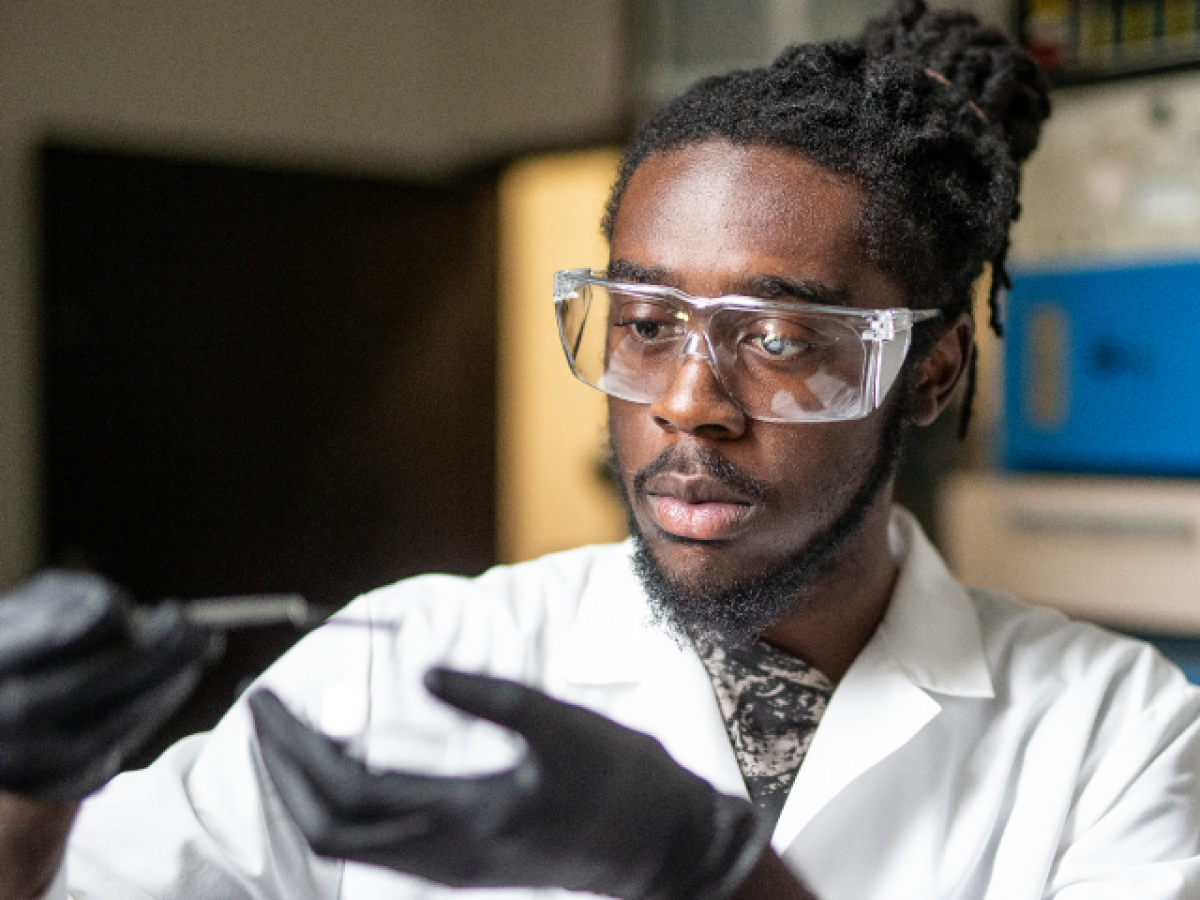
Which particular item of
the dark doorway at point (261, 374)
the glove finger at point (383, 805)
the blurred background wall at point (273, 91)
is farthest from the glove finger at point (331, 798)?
the blurred background wall at point (273, 91)

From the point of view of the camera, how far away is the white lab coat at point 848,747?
917 mm

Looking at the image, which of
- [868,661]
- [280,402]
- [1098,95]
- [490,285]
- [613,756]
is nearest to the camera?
[613,756]

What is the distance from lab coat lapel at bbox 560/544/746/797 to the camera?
0.98 metres

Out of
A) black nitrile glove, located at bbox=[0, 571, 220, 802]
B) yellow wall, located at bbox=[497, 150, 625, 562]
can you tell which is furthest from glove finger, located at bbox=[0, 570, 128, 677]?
yellow wall, located at bbox=[497, 150, 625, 562]

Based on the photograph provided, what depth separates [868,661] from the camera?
108 cm

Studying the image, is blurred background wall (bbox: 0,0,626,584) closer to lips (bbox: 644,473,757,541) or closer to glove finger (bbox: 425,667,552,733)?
lips (bbox: 644,473,757,541)

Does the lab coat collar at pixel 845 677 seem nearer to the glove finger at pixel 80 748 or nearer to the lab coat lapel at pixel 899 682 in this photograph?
the lab coat lapel at pixel 899 682

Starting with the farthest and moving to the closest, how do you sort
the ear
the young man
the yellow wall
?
the yellow wall → the ear → the young man

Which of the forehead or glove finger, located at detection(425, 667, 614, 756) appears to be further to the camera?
the forehead

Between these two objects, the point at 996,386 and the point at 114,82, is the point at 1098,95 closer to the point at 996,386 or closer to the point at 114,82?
the point at 996,386

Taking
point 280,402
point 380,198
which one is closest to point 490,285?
point 380,198

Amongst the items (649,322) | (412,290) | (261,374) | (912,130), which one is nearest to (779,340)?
(649,322)

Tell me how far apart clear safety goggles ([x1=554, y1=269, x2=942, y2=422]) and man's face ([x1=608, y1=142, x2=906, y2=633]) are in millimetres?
19

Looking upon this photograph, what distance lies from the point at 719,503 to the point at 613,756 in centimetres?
30
